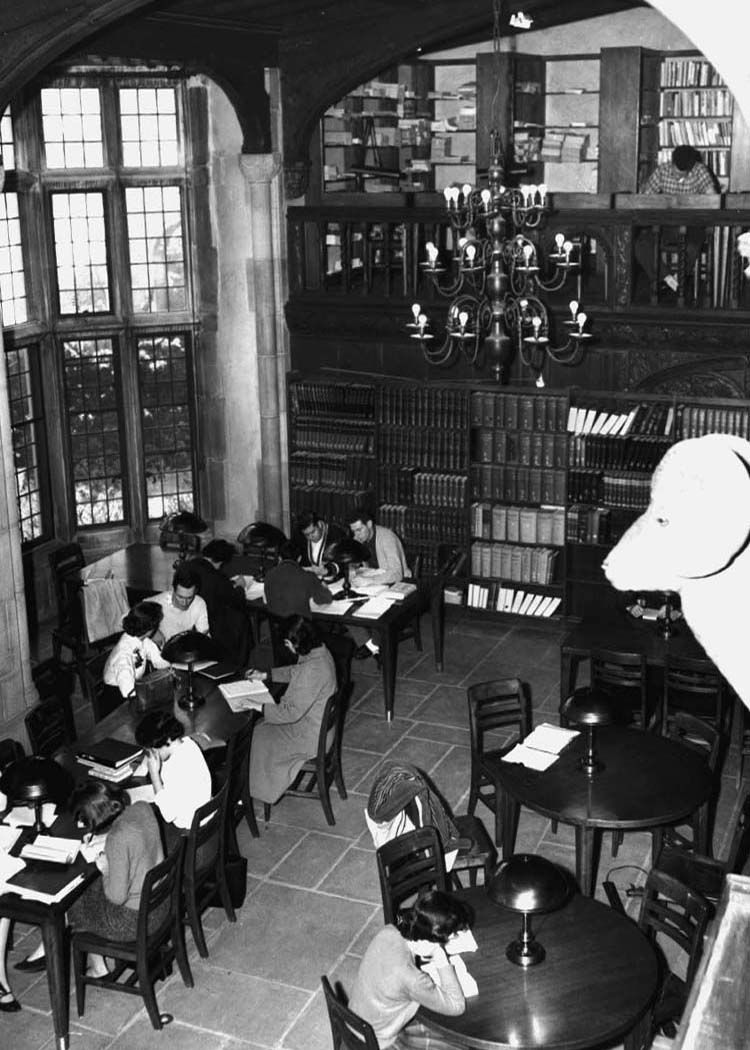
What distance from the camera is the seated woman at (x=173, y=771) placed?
6.56 metres

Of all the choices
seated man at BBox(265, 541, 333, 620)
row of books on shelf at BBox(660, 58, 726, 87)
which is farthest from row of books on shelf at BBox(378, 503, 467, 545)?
row of books on shelf at BBox(660, 58, 726, 87)

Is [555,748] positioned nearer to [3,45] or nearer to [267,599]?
[267,599]

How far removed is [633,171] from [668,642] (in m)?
4.75

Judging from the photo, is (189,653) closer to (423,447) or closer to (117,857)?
(117,857)

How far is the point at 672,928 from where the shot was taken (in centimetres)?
581

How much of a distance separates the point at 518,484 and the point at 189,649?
439 centimetres

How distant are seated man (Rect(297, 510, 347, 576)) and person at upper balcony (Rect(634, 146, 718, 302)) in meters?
3.39

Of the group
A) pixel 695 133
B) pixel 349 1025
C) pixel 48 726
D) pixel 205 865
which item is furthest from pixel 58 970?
pixel 695 133

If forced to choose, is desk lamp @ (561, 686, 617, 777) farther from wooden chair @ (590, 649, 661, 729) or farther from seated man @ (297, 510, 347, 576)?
seated man @ (297, 510, 347, 576)

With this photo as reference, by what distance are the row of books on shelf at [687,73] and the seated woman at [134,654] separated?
6.64m

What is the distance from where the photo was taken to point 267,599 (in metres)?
9.57

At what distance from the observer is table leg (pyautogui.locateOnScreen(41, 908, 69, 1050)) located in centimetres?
591

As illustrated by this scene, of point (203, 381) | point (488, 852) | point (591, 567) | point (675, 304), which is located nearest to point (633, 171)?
point (675, 304)

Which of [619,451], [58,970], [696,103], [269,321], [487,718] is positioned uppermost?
[696,103]
